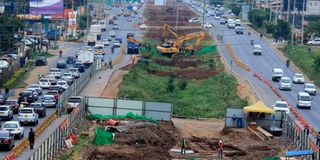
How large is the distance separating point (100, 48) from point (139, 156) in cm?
7738

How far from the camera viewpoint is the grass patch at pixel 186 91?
7919cm

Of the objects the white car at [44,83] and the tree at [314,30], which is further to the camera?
the tree at [314,30]

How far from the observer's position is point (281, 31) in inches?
5792

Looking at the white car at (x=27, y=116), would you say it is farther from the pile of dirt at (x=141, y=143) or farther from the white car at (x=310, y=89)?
the white car at (x=310, y=89)

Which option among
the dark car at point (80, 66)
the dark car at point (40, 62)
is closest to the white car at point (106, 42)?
the dark car at point (40, 62)

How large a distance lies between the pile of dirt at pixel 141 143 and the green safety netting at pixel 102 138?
14.9 inches

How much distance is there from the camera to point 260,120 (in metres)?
67.2

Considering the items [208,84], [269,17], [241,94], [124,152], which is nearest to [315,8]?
[269,17]

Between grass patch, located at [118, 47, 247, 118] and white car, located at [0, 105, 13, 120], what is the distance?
672 inches

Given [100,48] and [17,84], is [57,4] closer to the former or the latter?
[100,48]

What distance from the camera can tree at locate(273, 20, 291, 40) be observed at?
14700cm

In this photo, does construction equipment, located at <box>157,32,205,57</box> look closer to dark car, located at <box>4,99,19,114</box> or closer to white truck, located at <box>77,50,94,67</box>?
white truck, located at <box>77,50,94,67</box>

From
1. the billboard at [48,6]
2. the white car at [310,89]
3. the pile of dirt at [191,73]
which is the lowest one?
the pile of dirt at [191,73]

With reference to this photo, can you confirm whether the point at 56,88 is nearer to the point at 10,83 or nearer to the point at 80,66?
the point at 10,83
